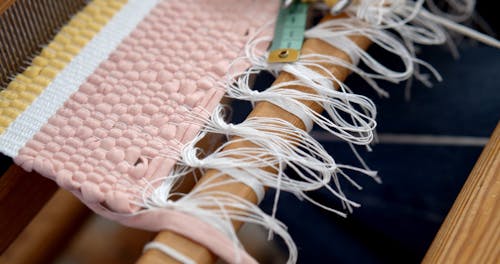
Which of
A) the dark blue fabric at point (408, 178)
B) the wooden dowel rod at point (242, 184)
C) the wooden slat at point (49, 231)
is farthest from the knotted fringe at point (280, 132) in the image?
the wooden slat at point (49, 231)

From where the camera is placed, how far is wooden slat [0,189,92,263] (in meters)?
0.88

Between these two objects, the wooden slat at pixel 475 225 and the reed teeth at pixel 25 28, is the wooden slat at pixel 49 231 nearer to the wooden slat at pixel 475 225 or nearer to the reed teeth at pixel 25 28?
the reed teeth at pixel 25 28

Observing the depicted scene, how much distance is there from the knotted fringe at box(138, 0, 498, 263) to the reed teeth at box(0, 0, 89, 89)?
0.87 ft

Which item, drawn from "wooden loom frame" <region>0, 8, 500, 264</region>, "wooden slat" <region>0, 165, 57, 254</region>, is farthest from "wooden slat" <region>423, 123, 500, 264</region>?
"wooden slat" <region>0, 165, 57, 254</region>

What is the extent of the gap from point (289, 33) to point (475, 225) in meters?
0.35

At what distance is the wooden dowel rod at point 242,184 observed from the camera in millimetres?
580

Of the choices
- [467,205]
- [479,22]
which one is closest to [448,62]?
[479,22]

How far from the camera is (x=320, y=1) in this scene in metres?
0.87

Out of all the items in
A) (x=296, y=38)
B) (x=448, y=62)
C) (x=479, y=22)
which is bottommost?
(x=296, y=38)

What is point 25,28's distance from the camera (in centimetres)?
77

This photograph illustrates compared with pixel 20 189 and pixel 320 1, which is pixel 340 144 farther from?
pixel 20 189

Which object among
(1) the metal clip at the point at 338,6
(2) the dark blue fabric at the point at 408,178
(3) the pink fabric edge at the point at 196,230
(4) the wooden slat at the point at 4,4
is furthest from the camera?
(2) the dark blue fabric at the point at 408,178

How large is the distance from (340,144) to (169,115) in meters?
0.42

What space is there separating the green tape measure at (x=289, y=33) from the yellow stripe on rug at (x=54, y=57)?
0.24 metres
